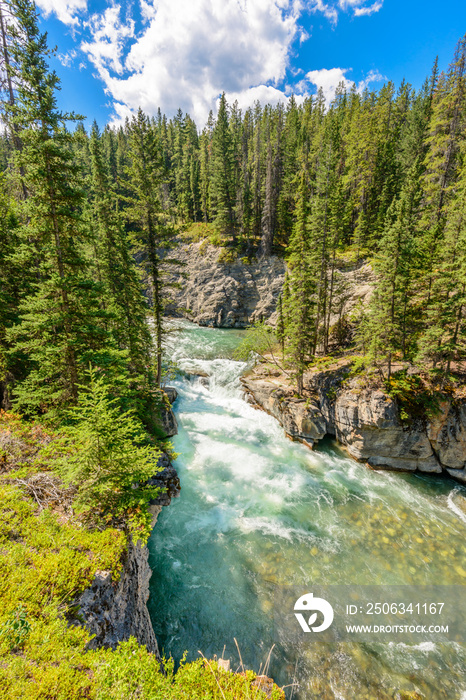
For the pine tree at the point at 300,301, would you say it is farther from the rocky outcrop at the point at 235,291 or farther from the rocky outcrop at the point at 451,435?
the rocky outcrop at the point at 235,291

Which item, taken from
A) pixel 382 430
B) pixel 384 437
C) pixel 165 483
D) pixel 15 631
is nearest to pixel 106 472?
pixel 15 631

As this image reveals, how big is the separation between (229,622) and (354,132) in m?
56.6

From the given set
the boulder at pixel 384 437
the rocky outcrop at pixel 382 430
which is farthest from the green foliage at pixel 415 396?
the boulder at pixel 384 437

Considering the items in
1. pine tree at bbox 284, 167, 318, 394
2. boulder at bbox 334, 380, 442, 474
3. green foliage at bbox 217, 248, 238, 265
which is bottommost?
boulder at bbox 334, 380, 442, 474

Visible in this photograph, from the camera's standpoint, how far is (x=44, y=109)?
9023 millimetres

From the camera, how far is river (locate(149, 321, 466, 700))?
8.66 m

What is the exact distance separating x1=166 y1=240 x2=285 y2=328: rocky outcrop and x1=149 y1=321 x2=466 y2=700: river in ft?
89.3

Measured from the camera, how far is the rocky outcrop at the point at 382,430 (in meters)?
16.8

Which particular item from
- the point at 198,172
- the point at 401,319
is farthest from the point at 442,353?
the point at 198,172

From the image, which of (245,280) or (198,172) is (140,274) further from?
(198,172)

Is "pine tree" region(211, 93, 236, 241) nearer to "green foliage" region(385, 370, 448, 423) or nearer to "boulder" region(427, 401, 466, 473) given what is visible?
"green foliage" region(385, 370, 448, 423)

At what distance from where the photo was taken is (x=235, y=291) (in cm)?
4634

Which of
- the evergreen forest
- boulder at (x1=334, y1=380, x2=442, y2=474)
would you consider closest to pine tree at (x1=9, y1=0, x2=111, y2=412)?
the evergreen forest

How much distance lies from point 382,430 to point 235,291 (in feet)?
113
